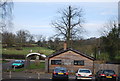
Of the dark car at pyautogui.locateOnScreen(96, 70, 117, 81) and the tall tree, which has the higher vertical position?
the tall tree

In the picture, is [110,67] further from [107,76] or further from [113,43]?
[107,76]

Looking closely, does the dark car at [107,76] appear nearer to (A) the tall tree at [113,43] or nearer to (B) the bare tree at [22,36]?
(A) the tall tree at [113,43]

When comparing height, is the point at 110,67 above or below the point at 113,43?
below

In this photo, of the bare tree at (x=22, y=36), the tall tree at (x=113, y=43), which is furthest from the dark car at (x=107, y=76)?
the bare tree at (x=22, y=36)

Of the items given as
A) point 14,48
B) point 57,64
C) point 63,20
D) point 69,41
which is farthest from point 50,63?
point 14,48

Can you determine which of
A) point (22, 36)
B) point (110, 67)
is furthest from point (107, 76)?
point (22, 36)

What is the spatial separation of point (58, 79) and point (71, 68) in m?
12.8

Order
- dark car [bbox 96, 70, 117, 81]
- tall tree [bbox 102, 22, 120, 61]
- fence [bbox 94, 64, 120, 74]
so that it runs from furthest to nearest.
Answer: tall tree [bbox 102, 22, 120, 61], fence [bbox 94, 64, 120, 74], dark car [bbox 96, 70, 117, 81]

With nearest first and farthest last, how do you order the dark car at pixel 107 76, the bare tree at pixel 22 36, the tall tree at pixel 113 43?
1. the dark car at pixel 107 76
2. the tall tree at pixel 113 43
3. the bare tree at pixel 22 36

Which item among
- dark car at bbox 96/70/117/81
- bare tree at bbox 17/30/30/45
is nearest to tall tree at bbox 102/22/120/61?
dark car at bbox 96/70/117/81

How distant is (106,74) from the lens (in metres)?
22.6

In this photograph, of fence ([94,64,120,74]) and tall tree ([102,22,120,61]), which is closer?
fence ([94,64,120,74])

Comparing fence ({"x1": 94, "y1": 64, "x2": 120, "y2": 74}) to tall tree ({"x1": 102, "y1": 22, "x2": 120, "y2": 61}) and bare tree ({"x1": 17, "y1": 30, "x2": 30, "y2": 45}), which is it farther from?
bare tree ({"x1": 17, "y1": 30, "x2": 30, "y2": 45})

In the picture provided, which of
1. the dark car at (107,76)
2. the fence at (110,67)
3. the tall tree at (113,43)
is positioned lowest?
the dark car at (107,76)
